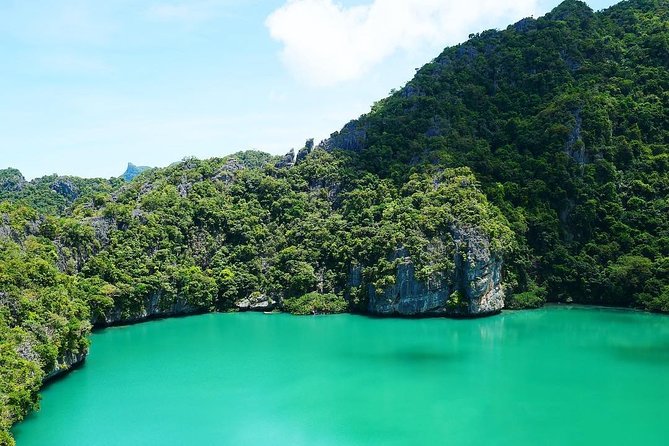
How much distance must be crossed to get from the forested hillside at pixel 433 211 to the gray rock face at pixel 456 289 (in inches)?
6.5

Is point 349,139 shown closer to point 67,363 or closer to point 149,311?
point 149,311

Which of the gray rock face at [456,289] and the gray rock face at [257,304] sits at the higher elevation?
the gray rock face at [456,289]

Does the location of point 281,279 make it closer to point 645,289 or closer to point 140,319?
point 140,319

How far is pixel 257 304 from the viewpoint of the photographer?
51.8m

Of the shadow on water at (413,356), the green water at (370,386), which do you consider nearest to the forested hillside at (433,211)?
the green water at (370,386)

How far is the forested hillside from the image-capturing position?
1864 inches

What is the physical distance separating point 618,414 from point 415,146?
3813cm

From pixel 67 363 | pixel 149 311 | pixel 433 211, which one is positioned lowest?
pixel 67 363

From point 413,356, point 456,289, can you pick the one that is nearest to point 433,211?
point 456,289

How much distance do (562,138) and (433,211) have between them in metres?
18.2

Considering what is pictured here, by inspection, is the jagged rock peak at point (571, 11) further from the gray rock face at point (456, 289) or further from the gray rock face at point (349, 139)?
the gray rock face at point (456, 289)

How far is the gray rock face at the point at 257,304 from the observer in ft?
170

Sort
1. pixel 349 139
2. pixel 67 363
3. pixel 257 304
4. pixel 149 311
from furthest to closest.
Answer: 1. pixel 349 139
2. pixel 257 304
3. pixel 149 311
4. pixel 67 363

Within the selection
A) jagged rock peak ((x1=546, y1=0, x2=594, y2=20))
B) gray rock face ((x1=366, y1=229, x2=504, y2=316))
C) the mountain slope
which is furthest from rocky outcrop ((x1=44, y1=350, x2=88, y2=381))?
jagged rock peak ((x1=546, y1=0, x2=594, y2=20))
